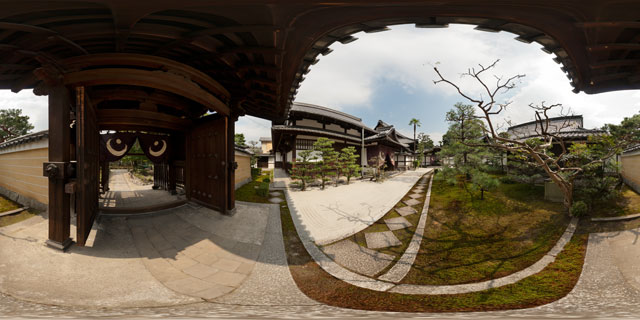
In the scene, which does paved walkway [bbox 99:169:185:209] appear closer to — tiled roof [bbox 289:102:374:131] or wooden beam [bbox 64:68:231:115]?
wooden beam [bbox 64:68:231:115]

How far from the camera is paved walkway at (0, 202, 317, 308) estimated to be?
6.49ft

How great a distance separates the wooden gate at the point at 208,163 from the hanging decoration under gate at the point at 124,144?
4.76ft

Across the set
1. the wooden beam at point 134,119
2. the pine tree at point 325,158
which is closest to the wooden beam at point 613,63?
the pine tree at point 325,158

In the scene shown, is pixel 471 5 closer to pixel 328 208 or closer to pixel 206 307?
pixel 206 307

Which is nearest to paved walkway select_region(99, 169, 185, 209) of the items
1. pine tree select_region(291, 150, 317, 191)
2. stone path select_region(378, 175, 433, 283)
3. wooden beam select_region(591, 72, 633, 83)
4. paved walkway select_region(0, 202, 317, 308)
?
paved walkway select_region(0, 202, 317, 308)

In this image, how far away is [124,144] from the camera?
18.6 feet

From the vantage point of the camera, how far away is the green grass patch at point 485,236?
10.3 feet

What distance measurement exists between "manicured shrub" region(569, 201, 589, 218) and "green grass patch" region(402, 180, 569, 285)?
7.6 inches

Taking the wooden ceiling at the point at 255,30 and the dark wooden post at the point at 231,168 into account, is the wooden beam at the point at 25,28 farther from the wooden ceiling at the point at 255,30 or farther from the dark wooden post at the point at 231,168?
the dark wooden post at the point at 231,168

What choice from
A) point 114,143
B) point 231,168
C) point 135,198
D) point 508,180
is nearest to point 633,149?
point 508,180

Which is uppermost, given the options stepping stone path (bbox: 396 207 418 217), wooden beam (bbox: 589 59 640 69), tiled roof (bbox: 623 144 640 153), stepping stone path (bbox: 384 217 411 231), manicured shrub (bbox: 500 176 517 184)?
wooden beam (bbox: 589 59 640 69)

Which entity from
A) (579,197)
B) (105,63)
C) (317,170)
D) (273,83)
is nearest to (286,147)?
(317,170)

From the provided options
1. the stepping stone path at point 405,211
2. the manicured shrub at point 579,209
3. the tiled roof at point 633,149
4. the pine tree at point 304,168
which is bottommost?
the stepping stone path at point 405,211

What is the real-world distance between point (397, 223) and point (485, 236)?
1.80m
